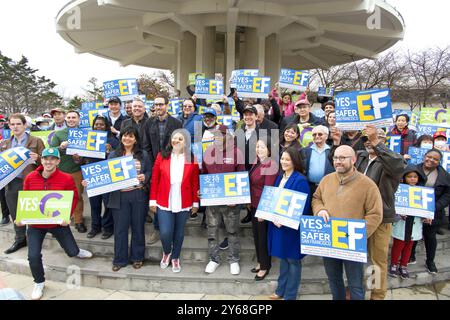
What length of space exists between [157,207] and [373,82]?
94.1 ft

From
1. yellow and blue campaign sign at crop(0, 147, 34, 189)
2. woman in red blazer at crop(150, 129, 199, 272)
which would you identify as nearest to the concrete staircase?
woman in red blazer at crop(150, 129, 199, 272)

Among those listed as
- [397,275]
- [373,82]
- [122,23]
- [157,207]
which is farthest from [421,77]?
[157,207]

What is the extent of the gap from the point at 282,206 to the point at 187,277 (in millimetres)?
1805

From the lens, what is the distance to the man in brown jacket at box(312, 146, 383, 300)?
3.05m

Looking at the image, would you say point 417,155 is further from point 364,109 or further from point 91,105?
point 91,105

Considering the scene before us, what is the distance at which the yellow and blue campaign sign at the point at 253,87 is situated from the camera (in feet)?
21.7

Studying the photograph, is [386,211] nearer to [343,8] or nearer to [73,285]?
[73,285]

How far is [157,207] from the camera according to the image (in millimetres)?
4250

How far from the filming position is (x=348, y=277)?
10.8ft

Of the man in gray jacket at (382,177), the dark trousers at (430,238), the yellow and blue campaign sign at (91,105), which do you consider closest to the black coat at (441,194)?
the dark trousers at (430,238)

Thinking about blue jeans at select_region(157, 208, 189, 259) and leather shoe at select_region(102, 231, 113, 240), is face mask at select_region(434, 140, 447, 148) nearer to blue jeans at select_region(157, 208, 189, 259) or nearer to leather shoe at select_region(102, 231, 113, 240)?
blue jeans at select_region(157, 208, 189, 259)

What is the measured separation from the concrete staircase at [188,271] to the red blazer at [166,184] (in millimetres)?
968

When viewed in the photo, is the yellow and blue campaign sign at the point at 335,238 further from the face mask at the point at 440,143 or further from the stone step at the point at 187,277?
the face mask at the point at 440,143

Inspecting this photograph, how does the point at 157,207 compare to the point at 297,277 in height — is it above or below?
above
